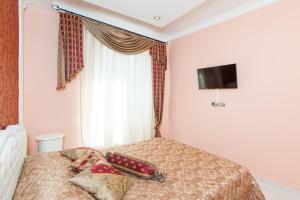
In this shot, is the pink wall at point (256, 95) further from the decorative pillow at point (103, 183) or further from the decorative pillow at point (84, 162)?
the decorative pillow at point (84, 162)

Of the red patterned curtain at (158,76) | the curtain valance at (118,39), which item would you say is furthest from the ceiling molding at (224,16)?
the curtain valance at (118,39)

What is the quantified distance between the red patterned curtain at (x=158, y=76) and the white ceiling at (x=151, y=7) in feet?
3.43

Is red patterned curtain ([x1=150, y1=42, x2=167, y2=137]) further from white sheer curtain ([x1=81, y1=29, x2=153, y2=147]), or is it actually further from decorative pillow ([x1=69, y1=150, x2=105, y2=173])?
decorative pillow ([x1=69, y1=150, x2=105, y2=173])

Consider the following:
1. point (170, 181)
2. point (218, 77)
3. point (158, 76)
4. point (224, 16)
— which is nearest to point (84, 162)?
point (170, 181)

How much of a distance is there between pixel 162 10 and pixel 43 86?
206 cm

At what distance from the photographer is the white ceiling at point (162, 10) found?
7.97ft

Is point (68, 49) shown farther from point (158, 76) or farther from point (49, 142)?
point (158, 76)

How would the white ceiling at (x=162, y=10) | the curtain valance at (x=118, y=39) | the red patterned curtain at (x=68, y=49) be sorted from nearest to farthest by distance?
the white ceiling at (x=162, y=10)
the red patterned curtain at (x=68, y=49)
the curtain valance at (x=118, y=39)

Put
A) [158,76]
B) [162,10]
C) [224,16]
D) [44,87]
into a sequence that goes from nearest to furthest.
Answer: [162,10], [44,87], [224,16], [158,76]

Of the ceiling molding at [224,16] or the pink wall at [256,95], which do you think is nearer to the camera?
the pink wall at [256,95]

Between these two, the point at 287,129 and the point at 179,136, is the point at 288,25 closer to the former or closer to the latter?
the point at 287,129

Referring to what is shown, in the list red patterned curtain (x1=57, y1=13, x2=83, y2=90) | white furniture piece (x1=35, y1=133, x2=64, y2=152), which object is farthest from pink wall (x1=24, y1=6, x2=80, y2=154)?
white furniture piece (x1=35, y1=133, x2=64, y2=152)

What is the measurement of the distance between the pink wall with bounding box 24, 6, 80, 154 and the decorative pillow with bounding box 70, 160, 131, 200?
1.70m

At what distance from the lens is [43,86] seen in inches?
104
